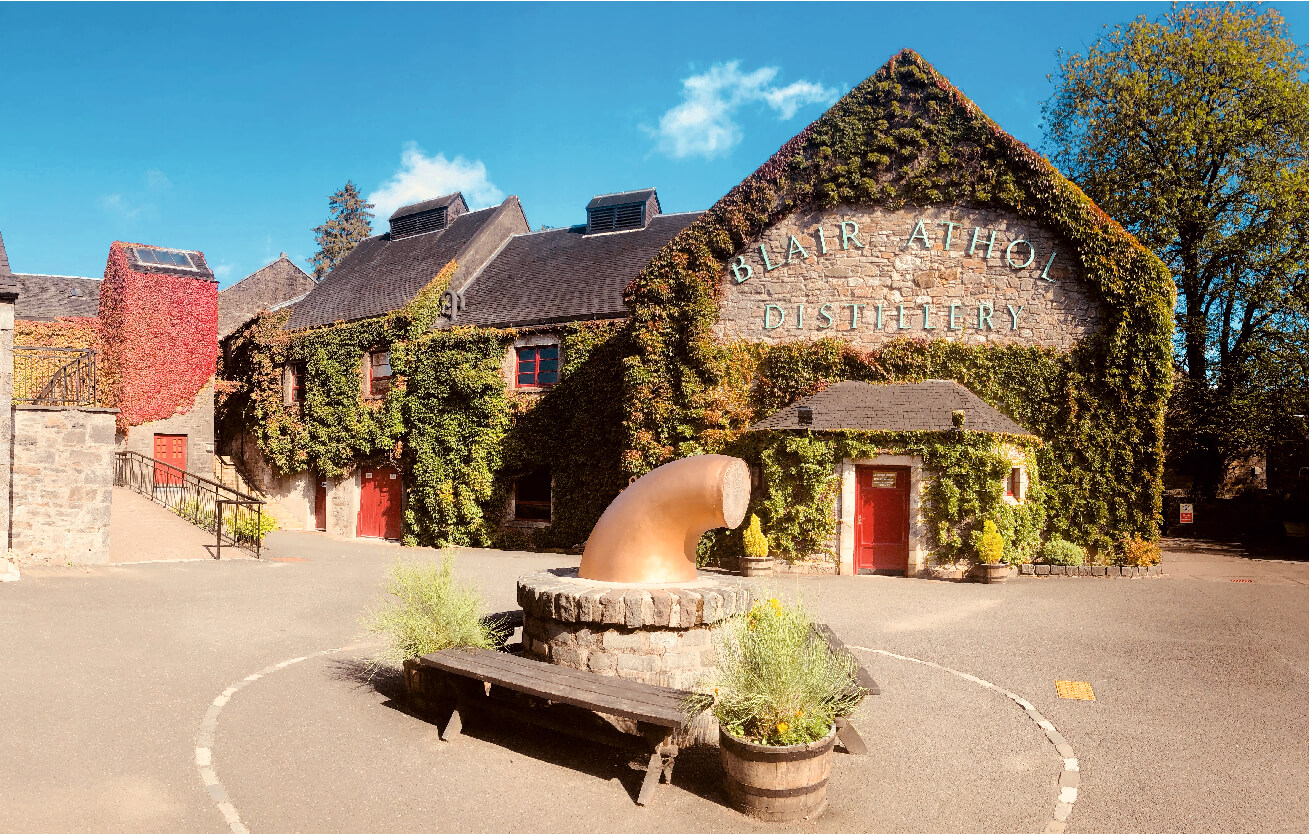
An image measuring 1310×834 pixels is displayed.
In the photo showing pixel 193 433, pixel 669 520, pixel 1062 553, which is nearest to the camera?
pixel 669 520

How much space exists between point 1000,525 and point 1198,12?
1906 cm

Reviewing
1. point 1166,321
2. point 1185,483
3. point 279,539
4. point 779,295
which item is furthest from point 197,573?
point 1185,483

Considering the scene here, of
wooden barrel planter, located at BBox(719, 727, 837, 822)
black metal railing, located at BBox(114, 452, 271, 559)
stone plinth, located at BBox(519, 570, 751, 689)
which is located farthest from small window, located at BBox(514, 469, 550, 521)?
wooden barrel planter, located at BBox(719, 727, 837, 822)

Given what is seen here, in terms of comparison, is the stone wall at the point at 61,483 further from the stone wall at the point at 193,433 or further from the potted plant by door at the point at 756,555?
the stone wall at the point at 193,433

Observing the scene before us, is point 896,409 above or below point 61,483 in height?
above

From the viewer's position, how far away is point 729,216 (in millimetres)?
18047

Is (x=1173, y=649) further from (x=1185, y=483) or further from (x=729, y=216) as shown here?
(x=1185, y=483)

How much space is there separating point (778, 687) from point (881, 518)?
11.8 metres

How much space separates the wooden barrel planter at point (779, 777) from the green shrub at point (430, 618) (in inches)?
109

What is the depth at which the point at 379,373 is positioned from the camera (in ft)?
77.5

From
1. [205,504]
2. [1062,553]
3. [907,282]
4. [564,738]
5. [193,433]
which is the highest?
[907,282]

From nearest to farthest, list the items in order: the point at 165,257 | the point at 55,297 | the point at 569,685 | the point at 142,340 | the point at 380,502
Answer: the point at 569,685 < the point at 380,502 < the point at 142,340 < the point at 165,257 < the point at 55,297

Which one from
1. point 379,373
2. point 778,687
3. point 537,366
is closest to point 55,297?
point 379,373

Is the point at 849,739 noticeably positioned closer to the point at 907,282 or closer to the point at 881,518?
the point at 881,518
